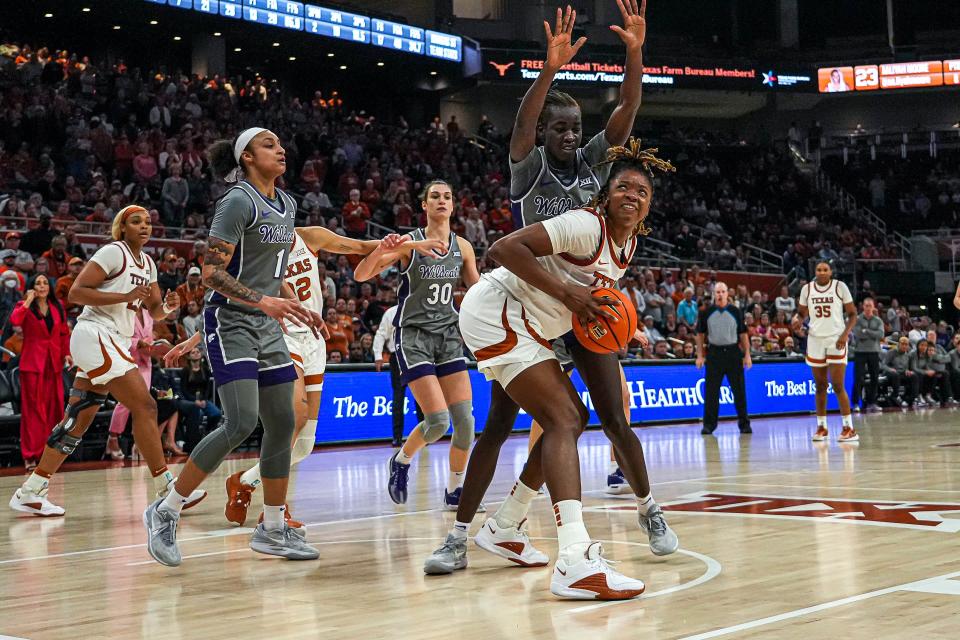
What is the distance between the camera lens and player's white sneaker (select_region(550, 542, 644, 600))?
3875mm

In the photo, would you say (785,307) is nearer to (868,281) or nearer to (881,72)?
(868,281)

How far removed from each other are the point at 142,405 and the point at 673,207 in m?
26.6

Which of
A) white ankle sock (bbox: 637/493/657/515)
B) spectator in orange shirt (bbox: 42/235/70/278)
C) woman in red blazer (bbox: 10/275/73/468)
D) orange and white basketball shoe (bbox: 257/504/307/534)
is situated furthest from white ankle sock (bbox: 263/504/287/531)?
spectator in orange shirt (bbox: 42/235/70/278)

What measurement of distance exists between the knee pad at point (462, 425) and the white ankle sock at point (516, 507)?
2.16 meters

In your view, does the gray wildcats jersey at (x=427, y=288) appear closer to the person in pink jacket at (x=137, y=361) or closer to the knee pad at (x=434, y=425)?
the knee pad at (x=434, y=425)

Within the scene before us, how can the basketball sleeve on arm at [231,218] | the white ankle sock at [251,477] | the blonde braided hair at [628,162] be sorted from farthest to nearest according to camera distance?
the white ankle sock at [251,477]
the basketball sleeve on arm at [231,218]
the blonde braided hair at [628,162]

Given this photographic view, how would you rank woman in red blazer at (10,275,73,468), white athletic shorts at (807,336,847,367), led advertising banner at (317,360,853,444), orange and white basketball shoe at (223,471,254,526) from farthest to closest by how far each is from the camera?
led advertising banner at (317,360,853,444), white athletic shorts at (807,336,847,367), woman in red blazer at (10,275,73,468), orange and white basketball shoe at (223,471,254,526)

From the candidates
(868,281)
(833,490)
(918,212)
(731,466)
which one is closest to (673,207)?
(868,281)

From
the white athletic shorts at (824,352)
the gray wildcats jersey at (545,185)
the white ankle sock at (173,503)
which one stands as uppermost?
the gray wildcats jersey at (545,185)

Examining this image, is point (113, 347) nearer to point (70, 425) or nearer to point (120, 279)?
point (120, 279)

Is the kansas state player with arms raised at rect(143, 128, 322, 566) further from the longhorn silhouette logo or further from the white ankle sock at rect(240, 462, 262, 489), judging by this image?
the longhorn silhouette logo

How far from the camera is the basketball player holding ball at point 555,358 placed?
4.08 m

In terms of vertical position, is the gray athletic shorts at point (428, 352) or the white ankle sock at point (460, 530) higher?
the gray athletic shorts at point (428, 352)

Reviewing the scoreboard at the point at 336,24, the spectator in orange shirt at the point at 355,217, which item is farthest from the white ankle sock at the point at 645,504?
the scoreboard at the point at 336,24
